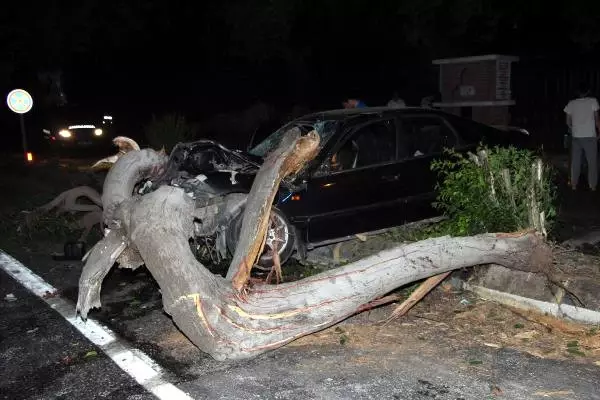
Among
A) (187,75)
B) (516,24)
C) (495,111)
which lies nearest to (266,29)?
(187,75)

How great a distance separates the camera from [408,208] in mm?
6965

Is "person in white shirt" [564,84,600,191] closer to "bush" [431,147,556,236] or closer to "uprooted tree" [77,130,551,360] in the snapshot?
"bush" [431,147,556,236]

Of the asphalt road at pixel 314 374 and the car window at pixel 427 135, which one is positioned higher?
the car window at pixel 427 135

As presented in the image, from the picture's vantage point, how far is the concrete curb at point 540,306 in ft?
16.1

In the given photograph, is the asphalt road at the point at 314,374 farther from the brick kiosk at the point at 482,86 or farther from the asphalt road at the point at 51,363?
the brick kiosk at the point at 482,86

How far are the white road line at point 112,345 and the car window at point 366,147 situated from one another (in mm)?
2890

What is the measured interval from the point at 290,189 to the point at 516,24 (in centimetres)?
1364

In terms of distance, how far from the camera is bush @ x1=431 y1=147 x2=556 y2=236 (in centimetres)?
557

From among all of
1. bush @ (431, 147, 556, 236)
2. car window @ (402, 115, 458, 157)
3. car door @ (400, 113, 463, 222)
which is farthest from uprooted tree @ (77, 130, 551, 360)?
car window @ (402, 115, 458, 157)

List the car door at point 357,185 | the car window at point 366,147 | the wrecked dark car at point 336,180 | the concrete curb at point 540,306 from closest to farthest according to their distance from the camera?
the concrete curb at point 540,306
the wrecked dark car at point 336,180
the car door at point 357,185
the car window at point 366,147

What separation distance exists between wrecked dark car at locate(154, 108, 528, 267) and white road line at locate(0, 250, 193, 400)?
1.43 meters

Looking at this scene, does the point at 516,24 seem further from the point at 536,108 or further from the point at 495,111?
the point at 495,111

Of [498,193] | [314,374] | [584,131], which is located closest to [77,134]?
[584,131]

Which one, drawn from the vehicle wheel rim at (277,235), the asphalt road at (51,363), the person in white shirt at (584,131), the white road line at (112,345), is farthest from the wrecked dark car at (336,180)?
the person in white shirt at (584,131)
